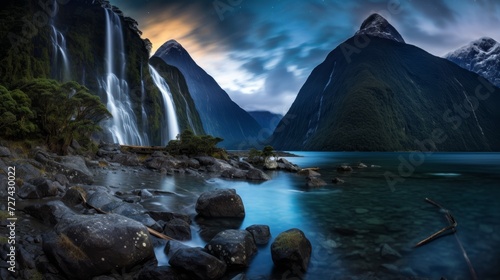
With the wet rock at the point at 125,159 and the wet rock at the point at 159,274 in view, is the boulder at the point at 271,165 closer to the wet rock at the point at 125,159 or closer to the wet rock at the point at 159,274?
the wet rock at the point at 125,159

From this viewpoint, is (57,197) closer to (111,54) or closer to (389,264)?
(389,264)

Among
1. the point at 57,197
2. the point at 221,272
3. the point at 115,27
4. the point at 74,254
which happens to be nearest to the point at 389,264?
the point at 221,272

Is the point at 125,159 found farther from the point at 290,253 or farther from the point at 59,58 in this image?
the point at 59,58

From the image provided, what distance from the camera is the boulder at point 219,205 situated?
42.3 feet

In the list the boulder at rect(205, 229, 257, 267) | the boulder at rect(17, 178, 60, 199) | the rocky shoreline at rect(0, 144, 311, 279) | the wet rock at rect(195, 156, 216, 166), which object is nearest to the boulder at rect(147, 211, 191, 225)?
the rocky shoreline at rect(0, 144, 311, 279)

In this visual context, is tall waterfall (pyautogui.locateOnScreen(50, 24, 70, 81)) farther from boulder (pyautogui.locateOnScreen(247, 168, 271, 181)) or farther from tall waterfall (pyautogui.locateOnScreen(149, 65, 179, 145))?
boulder (pyautogui.locateOnScreen(247, 168, 271, 181))

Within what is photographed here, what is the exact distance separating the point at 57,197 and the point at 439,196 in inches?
949

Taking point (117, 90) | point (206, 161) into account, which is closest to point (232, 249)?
point (206, 161)

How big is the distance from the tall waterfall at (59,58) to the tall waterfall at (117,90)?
9.01 metres

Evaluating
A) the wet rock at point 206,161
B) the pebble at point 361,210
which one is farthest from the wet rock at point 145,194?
the wet rock at point 206,161

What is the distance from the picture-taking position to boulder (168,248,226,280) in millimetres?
6598

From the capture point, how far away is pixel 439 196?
68.9 ft

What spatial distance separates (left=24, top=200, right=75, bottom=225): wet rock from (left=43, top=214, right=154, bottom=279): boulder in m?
2.56

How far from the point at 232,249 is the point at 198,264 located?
1.19m
